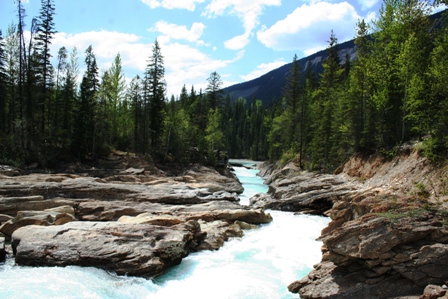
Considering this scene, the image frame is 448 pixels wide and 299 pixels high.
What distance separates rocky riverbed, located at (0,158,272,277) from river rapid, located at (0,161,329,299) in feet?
1.63

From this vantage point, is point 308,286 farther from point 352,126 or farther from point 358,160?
point 352,126

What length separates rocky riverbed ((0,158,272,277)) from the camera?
1141 cm

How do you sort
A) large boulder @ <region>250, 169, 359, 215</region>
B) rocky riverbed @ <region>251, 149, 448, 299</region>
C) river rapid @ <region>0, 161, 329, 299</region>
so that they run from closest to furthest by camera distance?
rocky riverbed @ <region>251, 149, 448, 299</region> → river rapid @ <region>0, 161, 329, 299</region> → large boulder @ <region>250, 169, 359, 215</region>

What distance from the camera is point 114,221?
16.7m

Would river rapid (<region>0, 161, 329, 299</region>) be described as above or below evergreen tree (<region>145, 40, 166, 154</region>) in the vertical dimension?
below

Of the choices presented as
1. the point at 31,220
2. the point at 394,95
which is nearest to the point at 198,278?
the point at 31,220

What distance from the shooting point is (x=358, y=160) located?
2573 cm

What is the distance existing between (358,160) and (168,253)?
63.1 ft

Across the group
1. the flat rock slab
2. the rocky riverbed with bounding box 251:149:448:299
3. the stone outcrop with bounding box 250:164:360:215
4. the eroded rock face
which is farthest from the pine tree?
the eroded rock face

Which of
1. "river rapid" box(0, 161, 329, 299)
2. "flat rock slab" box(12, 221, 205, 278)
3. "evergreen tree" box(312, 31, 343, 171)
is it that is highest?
"evergreen tree" box(312, 31, 343, 171)

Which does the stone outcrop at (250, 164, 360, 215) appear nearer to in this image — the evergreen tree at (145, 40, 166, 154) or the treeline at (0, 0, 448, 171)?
the treeline at (0, 0, 448, 171)

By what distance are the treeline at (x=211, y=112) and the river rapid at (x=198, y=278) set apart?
10315 millimetres

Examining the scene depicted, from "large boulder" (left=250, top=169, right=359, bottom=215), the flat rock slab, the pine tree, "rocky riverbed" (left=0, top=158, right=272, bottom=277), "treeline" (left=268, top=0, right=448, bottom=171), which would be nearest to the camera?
the flat rock slab

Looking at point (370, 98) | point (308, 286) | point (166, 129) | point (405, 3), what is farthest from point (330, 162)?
point (308, 286)
